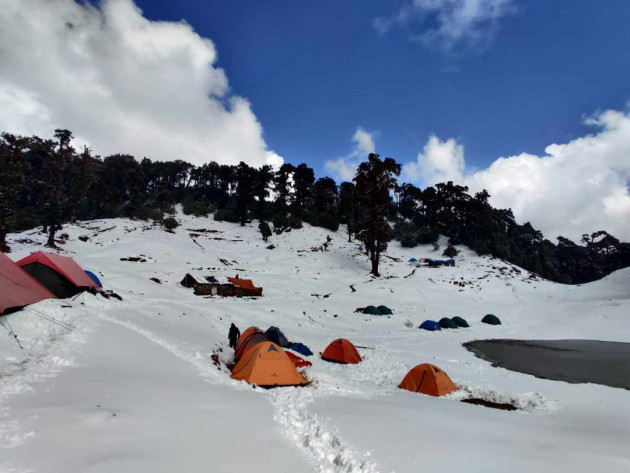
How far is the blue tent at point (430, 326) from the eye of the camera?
1035 inches

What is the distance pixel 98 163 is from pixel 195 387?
66.9 m

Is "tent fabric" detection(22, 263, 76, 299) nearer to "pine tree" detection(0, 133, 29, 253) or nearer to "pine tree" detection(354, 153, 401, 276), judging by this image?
"pine tree" detection(0, 133, 29, 253)

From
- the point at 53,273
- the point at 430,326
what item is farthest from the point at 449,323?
the point at 53,273

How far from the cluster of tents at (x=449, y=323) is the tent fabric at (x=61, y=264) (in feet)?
79.9

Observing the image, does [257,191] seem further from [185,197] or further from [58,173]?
[58,173]

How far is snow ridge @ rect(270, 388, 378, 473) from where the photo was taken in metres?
5.38

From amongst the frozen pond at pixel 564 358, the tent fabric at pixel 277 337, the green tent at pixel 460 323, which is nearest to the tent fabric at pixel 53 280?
the tent fabric at pixel 277 337

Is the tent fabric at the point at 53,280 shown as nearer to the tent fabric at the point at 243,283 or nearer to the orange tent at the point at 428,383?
the tent fabric at the point at 243,283

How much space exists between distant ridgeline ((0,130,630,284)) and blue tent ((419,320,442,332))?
17978 mm

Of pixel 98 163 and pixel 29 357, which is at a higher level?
pixel 98 163

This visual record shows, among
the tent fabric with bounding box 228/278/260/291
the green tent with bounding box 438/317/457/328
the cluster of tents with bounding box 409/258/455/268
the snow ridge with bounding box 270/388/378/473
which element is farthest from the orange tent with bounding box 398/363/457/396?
the cluster of tents with bounding box 409/258/455/268

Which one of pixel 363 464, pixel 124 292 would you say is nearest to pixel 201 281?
pixel 124 292

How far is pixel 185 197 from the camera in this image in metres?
78.9

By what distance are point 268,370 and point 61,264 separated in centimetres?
1363
